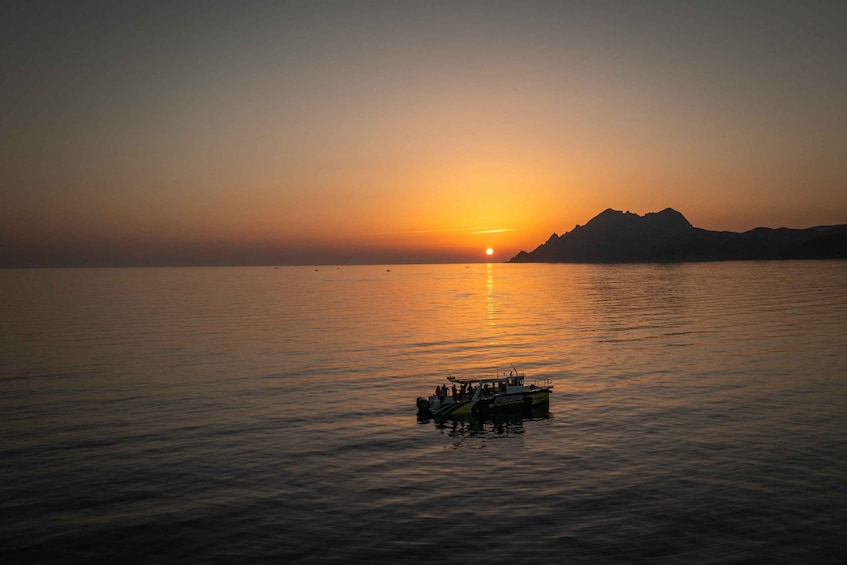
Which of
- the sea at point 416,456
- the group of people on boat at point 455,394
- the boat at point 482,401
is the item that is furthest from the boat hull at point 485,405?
the sea at point 416,456

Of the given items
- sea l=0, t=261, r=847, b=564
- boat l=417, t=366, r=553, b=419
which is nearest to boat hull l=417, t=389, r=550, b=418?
boat l=417, t=366, r=553, b=419

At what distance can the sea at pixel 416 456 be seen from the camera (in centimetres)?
2620

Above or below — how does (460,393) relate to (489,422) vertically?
above

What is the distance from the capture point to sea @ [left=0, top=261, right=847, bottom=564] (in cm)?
2620

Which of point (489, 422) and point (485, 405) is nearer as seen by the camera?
point (489, 422)

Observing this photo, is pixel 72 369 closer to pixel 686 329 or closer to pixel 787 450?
pixel 787 450

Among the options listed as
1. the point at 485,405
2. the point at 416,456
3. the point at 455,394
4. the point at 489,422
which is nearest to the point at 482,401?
Answer: the point at 485,405

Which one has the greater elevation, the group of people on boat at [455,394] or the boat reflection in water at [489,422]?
the group of people on boat at [455,394]

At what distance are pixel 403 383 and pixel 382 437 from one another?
64.9ft

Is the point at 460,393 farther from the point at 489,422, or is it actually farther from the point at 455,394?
the point at 489,422

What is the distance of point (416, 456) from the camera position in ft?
128

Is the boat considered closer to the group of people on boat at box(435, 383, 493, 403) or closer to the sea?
the group of people on boat at box(435, 383, 493, 403)

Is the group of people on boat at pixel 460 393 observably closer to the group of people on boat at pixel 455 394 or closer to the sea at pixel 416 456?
the group of people on boat at pixel 455 394

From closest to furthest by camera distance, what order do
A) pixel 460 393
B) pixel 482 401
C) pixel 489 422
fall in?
pixel 489 422 → pixel 482 401 → pixel 460 393
